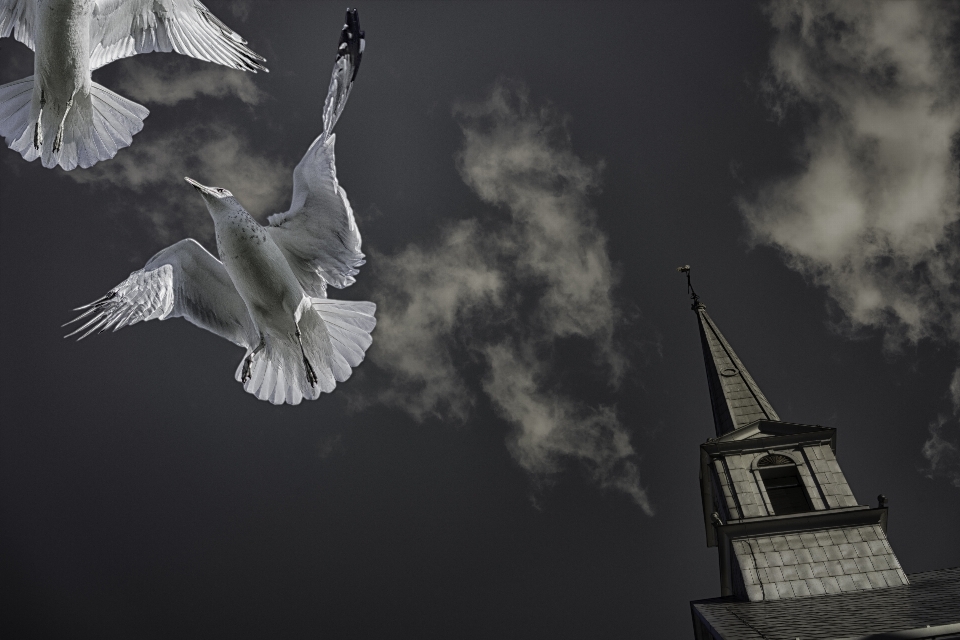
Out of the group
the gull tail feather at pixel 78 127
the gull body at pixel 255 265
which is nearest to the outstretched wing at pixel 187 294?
the gull body at pixel 255 265

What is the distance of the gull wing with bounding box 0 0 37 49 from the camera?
31.1 ft

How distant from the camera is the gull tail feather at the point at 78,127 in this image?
9078 mm

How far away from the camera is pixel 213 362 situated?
22.7 metres

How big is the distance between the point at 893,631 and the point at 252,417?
732 inches

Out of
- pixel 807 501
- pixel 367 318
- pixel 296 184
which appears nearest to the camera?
pixel 296 184

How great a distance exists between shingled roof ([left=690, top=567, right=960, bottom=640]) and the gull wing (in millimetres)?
14042

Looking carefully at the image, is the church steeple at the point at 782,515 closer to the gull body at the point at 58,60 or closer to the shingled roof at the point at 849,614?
the shingled roof at the point at 849,614

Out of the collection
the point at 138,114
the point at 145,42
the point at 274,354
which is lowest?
the point at 274,354

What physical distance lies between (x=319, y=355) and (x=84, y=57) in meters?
4.46

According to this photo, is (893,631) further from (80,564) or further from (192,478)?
(80,564)

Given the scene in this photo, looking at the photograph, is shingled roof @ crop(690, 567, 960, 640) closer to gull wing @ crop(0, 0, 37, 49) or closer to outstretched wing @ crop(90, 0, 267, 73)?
outstretched wing @ crop(90, 0, 267, 73)


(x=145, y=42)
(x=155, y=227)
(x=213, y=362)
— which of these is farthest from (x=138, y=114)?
(x=213, y=362)

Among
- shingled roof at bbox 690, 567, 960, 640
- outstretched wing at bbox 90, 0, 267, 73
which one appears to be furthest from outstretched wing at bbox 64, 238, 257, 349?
shingled roof at bbox 690, 567, 960, 640

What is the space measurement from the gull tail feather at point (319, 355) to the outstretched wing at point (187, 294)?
1.78 feet
